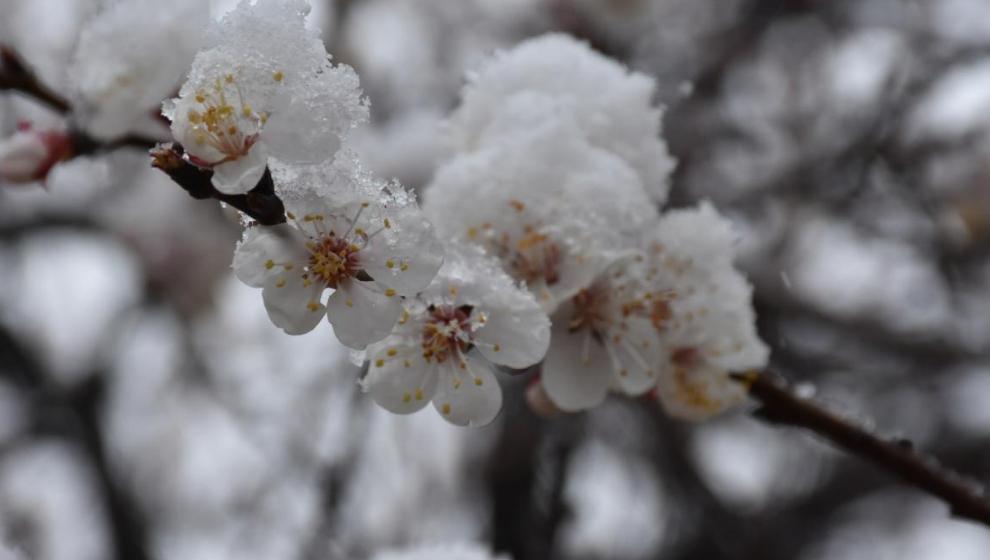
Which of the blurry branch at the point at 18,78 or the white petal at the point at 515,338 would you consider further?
the blurry branch at the point at 18,78

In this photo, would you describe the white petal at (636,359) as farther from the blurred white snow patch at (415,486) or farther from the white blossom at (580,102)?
the blurred white snow patch at (415,486)

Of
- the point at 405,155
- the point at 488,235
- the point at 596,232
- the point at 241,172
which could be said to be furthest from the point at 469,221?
the point at 405,155

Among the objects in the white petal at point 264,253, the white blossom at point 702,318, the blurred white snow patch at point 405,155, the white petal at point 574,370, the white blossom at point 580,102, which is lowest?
the white petal at point 264,253

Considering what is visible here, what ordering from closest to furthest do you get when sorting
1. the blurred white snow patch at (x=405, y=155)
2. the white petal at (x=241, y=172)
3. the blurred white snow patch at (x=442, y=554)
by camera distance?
the white petal at (x=241, y=172), the blurred white snow patch at (x=442, y=554), the blurred white snow patch at (x=405, y=155)

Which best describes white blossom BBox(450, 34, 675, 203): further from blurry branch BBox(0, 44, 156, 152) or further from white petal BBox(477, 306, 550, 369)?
blurry branch BBox(0, 44, 156, 152)

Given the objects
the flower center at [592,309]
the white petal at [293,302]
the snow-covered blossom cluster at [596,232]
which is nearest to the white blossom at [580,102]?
the snow-covered blossom cluster at [596,232]

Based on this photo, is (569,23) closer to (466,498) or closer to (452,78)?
(452,78)

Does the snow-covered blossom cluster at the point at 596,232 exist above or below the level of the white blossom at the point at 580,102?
below
